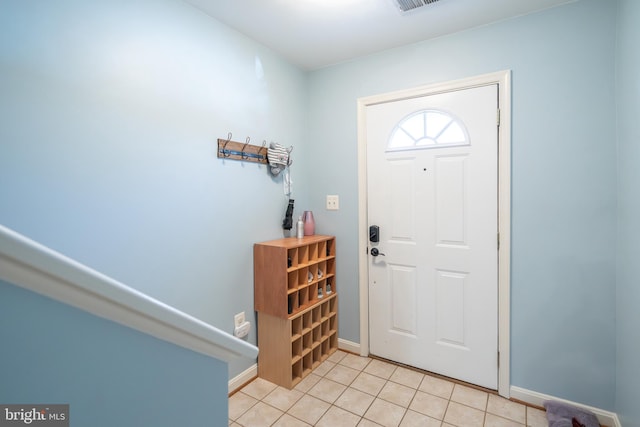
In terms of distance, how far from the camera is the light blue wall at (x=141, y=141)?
1241mm

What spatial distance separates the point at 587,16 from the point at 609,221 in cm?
117

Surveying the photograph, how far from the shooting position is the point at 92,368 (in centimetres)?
48

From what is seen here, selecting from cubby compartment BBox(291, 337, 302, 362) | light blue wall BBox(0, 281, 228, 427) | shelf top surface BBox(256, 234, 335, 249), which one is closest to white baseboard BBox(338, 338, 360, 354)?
cubby compartment BBox(291, 337, 302, 362)

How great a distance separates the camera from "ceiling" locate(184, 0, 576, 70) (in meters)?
1.81

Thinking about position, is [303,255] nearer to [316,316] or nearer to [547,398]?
[316,316]

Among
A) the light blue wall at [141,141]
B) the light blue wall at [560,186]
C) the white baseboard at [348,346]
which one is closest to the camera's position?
the light blue wall at [141,141]

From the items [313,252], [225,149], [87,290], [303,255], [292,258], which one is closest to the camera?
[87,290]

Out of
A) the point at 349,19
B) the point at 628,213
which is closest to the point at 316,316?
the point at 628,213

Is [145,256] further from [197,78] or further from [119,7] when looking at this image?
[119,7]

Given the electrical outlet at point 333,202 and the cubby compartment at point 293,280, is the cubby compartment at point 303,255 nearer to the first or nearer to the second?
the cubby compartment at point 293,280

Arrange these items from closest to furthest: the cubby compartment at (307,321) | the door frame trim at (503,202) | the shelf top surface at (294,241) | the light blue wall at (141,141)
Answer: the light blue wall at (141,141), the door frame trim at (503,202), the shelf top surface at (294,241), the cubby compartment at (307,321)

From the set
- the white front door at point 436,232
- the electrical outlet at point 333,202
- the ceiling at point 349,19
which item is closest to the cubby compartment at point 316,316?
the white front door at point 436,232

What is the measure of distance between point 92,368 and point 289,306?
1.72 metres

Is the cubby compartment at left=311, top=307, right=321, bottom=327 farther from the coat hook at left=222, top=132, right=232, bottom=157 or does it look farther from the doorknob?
the coat hook at left=222, top=132, right=232, bottom=157
